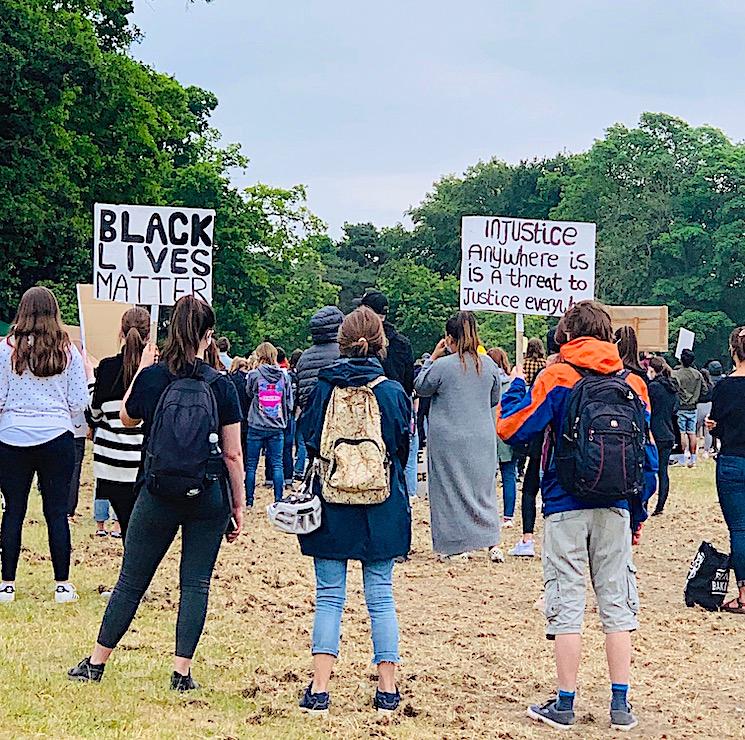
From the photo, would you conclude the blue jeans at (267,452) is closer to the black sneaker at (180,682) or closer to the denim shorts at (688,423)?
the black sneaker at (180,682)

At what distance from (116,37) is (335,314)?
86.5 ft

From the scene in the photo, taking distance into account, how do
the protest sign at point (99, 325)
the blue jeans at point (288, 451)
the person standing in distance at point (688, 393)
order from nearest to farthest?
the protest sign at point (99, 325)
the blue jeans at point (288, 451)
the person standing in distance at point (688, 393)

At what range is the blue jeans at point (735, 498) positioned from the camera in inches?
357

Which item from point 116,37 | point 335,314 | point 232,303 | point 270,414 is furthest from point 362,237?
point 335,314

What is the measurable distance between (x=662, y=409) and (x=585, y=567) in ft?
29.2

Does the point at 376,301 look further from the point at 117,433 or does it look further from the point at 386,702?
the point at 386,702

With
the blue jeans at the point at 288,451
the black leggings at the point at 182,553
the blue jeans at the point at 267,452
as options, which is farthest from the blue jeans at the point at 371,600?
the blue jeans at the point at 288,451

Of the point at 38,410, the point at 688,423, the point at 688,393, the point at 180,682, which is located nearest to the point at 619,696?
the point at 180,682

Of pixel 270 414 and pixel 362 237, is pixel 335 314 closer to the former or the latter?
pixel 270 414

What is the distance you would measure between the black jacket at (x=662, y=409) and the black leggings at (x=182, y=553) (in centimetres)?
896

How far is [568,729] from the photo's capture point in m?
6.15

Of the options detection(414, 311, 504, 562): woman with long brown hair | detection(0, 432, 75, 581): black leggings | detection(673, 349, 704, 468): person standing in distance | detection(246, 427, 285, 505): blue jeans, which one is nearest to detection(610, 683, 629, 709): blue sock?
detection(0, 432, 75, 581): black leggings

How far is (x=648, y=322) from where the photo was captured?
1727 cm

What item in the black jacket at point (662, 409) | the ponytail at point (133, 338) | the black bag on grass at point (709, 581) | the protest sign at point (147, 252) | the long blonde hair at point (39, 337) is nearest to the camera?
the long blonde hair at point (39, 337)
